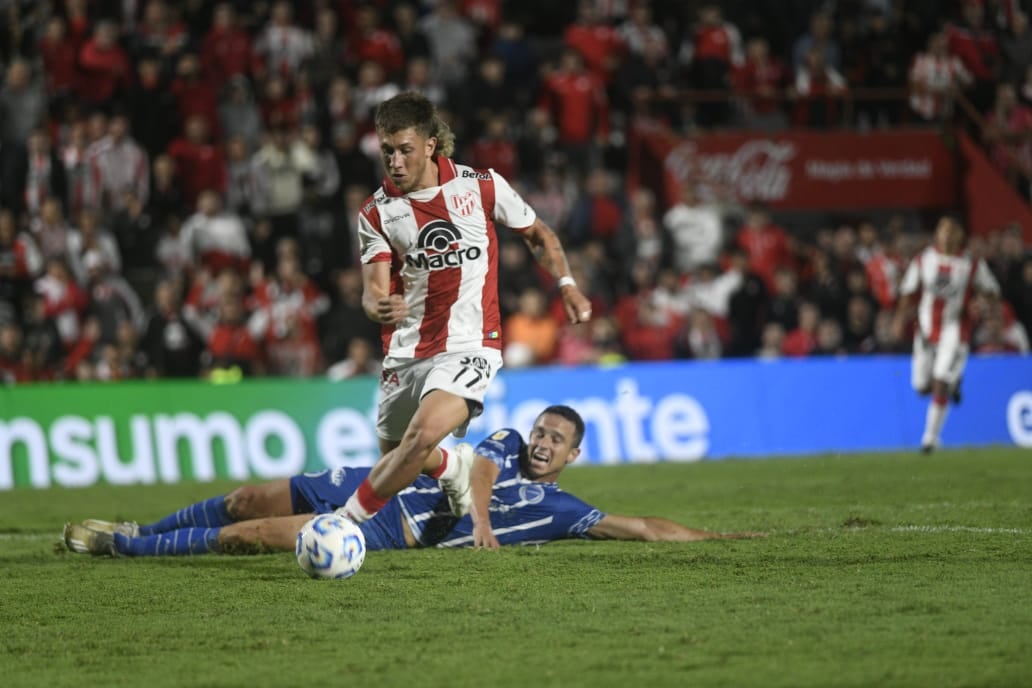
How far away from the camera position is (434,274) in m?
8.42

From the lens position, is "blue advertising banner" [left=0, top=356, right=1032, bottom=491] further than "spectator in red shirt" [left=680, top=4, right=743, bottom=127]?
No

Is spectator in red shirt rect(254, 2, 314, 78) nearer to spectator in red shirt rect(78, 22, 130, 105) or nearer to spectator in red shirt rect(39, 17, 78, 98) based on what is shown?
spectator in red shirt rect(78, 22, 130, 105)

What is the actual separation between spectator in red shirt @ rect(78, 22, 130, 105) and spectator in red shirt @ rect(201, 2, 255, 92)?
1091mm

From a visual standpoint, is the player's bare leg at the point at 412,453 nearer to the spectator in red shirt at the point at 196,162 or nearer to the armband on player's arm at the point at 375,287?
the armband on player's arm at the point at 375,287

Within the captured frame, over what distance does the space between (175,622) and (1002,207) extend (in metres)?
18.2

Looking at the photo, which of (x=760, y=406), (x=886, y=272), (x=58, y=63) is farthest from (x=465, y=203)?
(x=886, y=272)

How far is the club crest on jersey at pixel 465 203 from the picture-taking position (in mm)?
8445

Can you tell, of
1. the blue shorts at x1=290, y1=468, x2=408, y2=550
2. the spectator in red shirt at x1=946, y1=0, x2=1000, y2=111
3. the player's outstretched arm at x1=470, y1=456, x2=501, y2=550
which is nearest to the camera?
the player's outstretched arm at x1=470, y1=456, x2=501, y2=550

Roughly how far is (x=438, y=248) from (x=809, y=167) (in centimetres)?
1495

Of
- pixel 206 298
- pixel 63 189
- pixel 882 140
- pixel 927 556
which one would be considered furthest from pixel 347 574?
pixel 882 140

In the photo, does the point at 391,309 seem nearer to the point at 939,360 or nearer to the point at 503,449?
the point at 503,449

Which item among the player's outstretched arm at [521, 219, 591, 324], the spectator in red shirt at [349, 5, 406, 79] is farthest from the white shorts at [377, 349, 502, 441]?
the spectator in red shirt at [349, 5, 406, 79]

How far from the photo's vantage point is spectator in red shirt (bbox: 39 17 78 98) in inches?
759

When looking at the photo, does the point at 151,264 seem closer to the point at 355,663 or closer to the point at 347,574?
the point at 347,574
